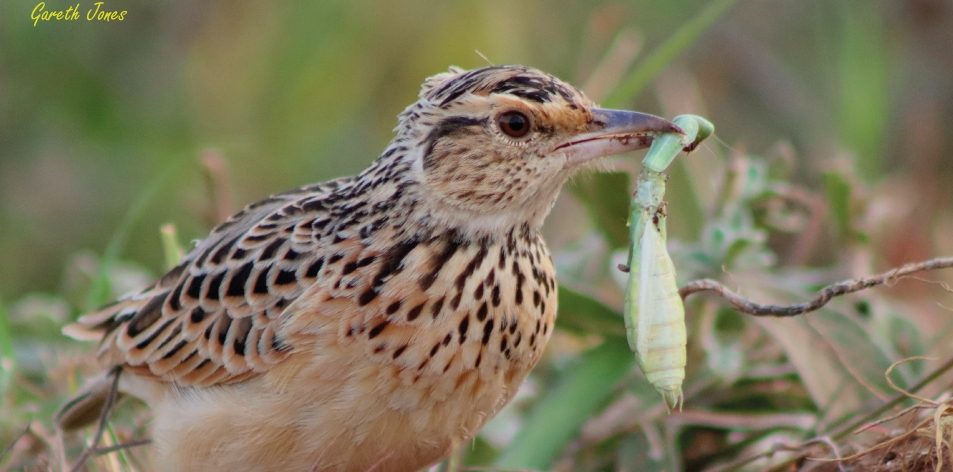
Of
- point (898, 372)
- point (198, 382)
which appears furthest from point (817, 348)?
point (198, 382)

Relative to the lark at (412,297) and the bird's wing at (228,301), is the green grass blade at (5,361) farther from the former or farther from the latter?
the lark at (412,297)

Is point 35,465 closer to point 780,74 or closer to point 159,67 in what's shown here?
point 159,67

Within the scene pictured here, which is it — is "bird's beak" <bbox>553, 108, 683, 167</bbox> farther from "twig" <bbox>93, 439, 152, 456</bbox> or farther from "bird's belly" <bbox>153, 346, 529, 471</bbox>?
"twig" <bbox>93, 439, 152, 456</bbox>

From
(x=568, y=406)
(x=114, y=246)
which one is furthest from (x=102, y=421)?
(x=568, y=406)

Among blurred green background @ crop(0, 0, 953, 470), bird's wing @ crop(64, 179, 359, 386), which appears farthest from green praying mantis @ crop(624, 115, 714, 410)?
blurred green background @ crop(0, 0, 953, 470)

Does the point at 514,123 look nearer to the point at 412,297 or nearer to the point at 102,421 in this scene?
the point at 412,297

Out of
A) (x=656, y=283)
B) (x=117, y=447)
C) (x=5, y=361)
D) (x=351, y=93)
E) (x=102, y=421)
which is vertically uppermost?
(x=351, y=93)
